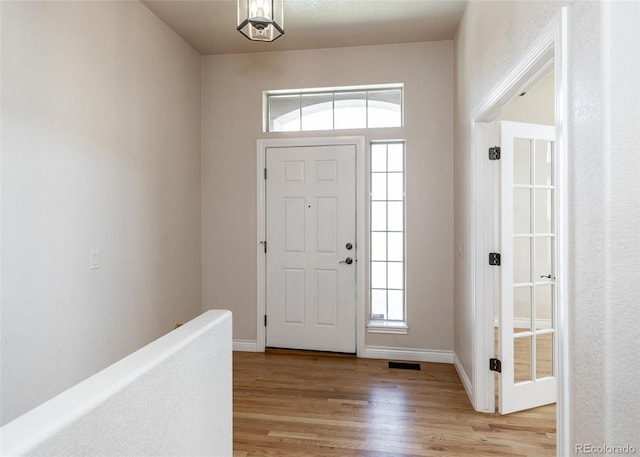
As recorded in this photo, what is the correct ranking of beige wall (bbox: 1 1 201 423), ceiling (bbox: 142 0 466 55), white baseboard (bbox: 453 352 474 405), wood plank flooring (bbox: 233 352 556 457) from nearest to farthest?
1. beige wall (bbox: 1 1 201 423)
2. wood plank flooring (bbox: 233 352 556 457)
3. white baseboard (bbox: 453 352 474 405)
4. ceiling (bbox: 142 0 466 55)

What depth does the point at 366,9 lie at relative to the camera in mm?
2904

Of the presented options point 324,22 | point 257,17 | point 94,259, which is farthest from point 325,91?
point 94,259

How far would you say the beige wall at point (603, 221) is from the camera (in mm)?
1056

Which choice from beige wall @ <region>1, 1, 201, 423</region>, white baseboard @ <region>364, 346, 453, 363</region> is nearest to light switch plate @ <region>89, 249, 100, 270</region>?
beige wall @ <region>1, 1, 201, 423</region>

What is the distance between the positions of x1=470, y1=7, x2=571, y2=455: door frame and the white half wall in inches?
50.7

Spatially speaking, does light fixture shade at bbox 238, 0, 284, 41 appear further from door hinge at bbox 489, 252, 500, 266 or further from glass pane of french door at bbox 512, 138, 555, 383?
door hinge at bbox 489, 252, 500, 266

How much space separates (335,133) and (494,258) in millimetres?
1877

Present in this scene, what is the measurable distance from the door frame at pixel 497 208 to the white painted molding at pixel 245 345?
2067 mm

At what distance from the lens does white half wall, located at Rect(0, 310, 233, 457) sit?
2.39 feet

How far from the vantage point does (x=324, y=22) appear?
3.09 m

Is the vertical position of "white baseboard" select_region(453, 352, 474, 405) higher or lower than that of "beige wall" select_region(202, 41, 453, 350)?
lower

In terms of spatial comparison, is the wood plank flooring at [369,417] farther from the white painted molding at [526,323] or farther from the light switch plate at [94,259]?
the light switch plate at [94,259]

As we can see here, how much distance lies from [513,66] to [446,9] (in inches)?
56.0

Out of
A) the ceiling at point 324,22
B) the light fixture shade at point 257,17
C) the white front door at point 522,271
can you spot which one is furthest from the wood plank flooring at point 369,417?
the ceiling at point 324,22
